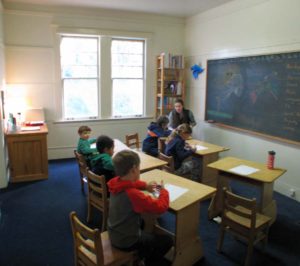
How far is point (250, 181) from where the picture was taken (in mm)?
2945

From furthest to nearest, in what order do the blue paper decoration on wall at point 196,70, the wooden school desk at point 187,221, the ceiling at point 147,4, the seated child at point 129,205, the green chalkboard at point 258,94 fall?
the blue paper decoration on wall at point 196,70, the ceiling at point 147,4, the green chalkboard at point 258,94, the wooden school desk at point 187,221, the seated child at point 129,205

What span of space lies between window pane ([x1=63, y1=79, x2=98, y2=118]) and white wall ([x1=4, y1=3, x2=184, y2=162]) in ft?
0.70

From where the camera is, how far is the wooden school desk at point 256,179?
2.88m

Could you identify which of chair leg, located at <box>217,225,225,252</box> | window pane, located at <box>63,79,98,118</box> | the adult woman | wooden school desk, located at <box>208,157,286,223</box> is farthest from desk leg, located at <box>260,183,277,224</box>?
window pane, located at <box>63,79,98,118</box>

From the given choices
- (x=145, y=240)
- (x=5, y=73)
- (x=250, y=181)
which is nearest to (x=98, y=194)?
(x=145, y=240)

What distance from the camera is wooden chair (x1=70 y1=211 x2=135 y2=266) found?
1.76 meters

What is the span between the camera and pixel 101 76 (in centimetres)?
584

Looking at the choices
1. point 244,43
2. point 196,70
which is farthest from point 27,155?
point 244,43

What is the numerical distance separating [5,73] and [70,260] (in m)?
3.81

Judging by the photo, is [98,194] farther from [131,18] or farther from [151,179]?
[131,18]

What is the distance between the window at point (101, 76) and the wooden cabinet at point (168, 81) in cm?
38

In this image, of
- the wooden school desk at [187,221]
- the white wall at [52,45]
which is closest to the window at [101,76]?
the white wall at [52,45]

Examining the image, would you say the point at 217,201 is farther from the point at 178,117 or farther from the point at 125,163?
the point at 178,117

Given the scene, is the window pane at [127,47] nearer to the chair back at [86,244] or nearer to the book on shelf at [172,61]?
the book on shelf at [172,61]
